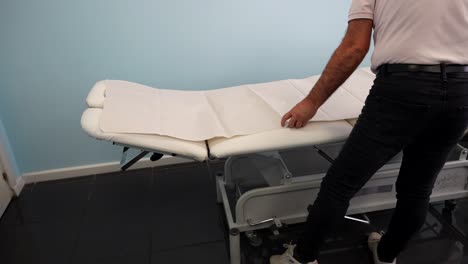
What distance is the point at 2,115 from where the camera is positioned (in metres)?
1.80

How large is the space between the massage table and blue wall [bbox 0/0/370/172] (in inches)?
17.5

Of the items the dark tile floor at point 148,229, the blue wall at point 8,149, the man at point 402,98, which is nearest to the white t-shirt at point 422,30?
the man at point 402,98

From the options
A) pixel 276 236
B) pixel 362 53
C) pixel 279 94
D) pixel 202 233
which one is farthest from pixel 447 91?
pixel 202 233

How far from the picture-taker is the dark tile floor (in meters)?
1.43

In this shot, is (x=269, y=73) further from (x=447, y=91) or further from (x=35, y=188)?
(x=35, y=188)

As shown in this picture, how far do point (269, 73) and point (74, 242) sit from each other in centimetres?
131

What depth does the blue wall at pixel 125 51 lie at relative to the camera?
5.49ft

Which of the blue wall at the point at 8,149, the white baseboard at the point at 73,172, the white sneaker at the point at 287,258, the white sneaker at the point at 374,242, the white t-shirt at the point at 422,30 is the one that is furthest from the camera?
the white baseboard at the point at 73,172

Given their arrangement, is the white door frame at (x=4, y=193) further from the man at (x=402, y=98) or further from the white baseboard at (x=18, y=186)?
the man at (x=402, y=98)

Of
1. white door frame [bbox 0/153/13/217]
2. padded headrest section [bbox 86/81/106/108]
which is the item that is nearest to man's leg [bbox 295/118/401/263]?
padded headrest section [bbox 86/81/106/108]

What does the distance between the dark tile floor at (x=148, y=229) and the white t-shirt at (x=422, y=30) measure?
0.90 metres

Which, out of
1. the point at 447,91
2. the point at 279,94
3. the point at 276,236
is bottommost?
the point at 276,236

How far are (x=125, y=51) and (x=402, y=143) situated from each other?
1.39m

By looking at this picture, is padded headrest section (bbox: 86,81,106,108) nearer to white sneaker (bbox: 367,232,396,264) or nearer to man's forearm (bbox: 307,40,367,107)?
man's forearm (bbox: 307,40,367,107)
